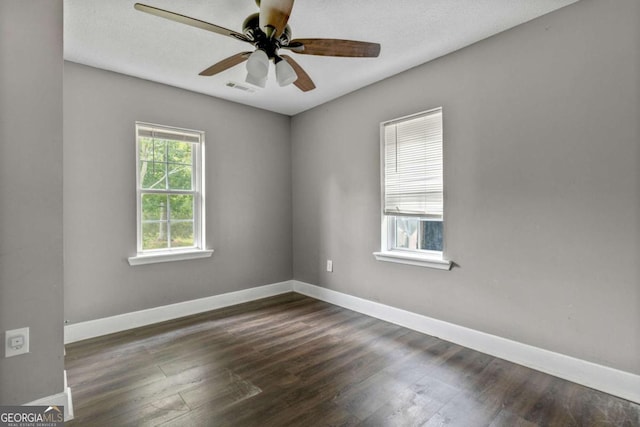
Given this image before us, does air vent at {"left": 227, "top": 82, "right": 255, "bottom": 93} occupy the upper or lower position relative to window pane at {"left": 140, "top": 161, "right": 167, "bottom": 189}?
A: upper

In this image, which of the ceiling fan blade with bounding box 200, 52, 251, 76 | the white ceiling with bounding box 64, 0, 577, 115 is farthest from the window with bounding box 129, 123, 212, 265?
the ceiling fan blade with bounding box 200, 52, 251, 76

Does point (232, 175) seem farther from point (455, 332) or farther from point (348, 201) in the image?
point (455, 332)

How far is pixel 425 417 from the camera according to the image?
5.86 feet

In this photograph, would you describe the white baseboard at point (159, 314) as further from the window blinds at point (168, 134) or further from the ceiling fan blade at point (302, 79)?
the ceiling fan blade at point (302, 79)

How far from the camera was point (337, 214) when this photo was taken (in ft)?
12.8

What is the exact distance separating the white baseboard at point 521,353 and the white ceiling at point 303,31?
7.92 feet

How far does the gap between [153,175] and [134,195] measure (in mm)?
294

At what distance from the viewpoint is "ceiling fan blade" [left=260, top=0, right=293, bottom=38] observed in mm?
1495

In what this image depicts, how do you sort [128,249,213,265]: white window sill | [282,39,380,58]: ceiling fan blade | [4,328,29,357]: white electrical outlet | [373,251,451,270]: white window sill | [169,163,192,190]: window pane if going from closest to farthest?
[4,328,29,357]: white electrical outlet < [282,39,380,58]: ceiling fan blade < [373,251,451,270]: white window sill < [128,249,213,265]: white window sill < [169,163,192,190]: window pane

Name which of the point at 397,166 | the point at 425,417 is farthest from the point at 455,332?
the point at 397,166

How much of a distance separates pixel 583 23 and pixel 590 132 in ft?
2.42

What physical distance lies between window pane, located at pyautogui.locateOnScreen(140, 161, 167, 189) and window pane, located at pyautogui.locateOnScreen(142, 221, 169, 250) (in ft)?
1.31

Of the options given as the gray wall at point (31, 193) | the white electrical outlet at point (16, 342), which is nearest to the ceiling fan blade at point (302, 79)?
the gray wall at point (31, 193)

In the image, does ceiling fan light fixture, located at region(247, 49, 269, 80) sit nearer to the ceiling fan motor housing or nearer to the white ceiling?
the ceiling fan motor housing
